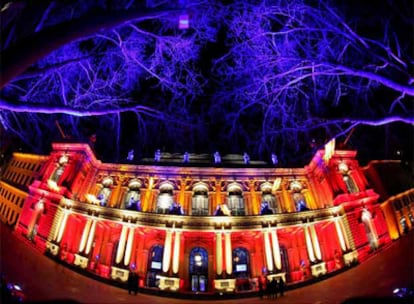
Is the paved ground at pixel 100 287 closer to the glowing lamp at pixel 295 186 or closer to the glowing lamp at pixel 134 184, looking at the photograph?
the glowing lamp at pixel 134 184

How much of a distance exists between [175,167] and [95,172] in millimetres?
8040

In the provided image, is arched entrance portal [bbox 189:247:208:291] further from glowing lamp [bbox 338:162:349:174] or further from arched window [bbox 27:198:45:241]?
glowing lamp [bbox 338:162:349:174]

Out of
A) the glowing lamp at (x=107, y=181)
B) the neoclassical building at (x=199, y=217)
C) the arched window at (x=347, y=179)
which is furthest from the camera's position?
the glowing lamp at (x=107, y=181)

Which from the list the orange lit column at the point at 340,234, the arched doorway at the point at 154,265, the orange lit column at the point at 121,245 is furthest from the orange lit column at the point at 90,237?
the orange lit column at the point at 340,234

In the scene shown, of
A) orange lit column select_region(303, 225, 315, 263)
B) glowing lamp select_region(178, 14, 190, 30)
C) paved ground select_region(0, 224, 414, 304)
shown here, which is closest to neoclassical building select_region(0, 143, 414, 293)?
orange lit column select_region(303, 225, 315, 263)

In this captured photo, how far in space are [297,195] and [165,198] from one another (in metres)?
13.1

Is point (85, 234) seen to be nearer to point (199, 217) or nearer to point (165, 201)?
point (165, 201)

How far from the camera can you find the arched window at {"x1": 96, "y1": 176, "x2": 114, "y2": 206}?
2858 cm

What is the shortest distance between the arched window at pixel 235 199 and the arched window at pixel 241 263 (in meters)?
3.53

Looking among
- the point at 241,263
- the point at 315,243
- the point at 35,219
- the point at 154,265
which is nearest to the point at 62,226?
the point at 35,219

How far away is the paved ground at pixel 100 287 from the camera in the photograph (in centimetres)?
1136

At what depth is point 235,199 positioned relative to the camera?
29406 millimetres

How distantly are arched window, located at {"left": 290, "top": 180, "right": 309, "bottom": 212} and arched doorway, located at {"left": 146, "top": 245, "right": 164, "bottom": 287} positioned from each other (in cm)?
1334

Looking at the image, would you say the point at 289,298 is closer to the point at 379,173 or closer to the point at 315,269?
the point at 315,269
